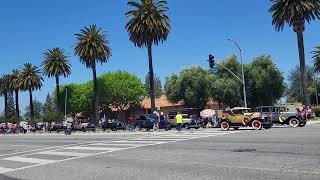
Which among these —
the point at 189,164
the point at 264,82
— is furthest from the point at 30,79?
the point at 189,164

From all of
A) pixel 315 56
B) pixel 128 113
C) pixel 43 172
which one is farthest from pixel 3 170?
pixel 128 113

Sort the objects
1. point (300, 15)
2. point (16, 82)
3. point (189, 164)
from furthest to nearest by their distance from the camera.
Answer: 1. point (16, 82)
2. point (300, 15)
3. point (189, 164)

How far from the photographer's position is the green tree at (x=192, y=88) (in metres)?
76.4

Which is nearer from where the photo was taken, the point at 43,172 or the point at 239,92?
the point at 43,172

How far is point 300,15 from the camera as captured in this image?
189ft

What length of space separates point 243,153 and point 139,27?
150 feet

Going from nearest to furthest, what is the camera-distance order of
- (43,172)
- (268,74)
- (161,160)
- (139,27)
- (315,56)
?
(43,172), (161,160), (139,27), (268,74), (315,56)

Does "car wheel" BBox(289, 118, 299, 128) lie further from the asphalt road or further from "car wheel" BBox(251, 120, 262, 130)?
the asphalt road

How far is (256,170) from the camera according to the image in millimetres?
13273

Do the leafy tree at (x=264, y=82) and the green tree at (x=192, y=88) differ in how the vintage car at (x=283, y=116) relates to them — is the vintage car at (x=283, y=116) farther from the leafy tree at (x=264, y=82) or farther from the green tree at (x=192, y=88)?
the green tree at (x=192, y=88)

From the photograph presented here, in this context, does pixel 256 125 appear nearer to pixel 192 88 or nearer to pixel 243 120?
pixel 243 120

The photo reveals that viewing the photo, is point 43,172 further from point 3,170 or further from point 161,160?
point 161,160

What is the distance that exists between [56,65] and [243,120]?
54.7 metres

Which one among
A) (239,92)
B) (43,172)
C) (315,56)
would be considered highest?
(315,56)
